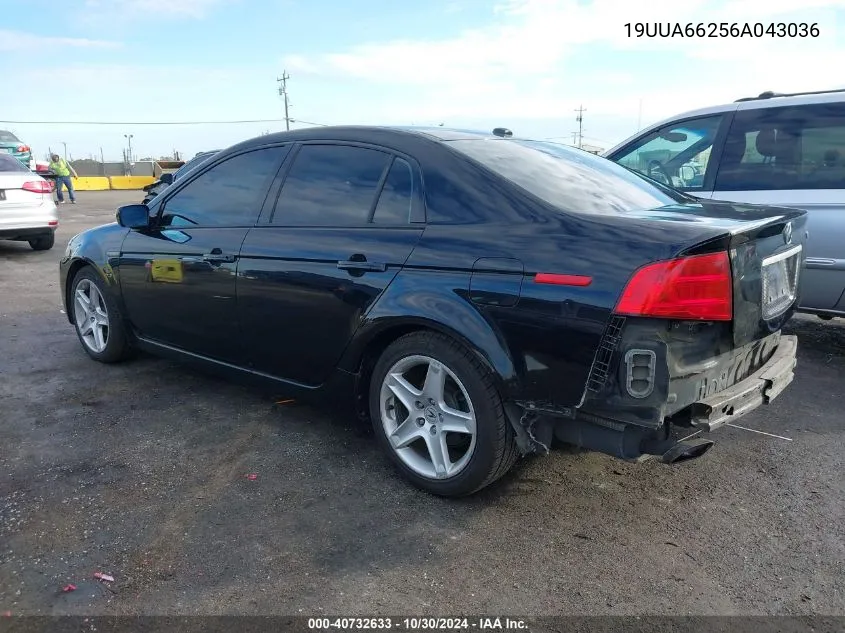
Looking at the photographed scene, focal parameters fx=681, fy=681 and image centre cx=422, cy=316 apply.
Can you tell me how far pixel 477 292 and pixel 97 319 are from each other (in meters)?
3.30

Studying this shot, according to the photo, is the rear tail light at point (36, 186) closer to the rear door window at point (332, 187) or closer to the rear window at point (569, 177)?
the rear door window at point (332, 187)

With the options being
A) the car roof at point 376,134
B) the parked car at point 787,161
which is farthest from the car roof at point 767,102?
the car roof at point 376,134

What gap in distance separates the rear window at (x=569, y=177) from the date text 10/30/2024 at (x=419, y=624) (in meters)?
1.57

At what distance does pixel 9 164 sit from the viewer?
9906 mm

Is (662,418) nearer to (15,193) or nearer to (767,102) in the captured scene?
(767,102)

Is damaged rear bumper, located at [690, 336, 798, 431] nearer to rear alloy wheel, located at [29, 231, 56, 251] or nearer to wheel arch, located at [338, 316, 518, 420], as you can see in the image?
wheel arch, located at [338, 316, 518, 420]

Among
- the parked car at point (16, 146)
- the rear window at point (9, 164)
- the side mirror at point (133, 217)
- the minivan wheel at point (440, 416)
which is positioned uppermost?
the parked car at point (16, 146)

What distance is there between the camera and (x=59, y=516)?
9.43 feet

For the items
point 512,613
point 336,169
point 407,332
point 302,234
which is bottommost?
point 512,613

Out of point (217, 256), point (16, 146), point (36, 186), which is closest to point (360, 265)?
point (217, 256)

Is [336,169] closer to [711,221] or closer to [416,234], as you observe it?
[416,234]

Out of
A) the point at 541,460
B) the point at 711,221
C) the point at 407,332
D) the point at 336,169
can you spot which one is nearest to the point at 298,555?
the point at 407,332

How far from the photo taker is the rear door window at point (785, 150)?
4668 mm

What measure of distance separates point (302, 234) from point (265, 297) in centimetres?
39
